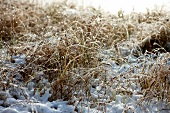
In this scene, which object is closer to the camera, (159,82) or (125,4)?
(159,82)

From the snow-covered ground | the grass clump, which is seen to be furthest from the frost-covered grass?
the snow-covered ground

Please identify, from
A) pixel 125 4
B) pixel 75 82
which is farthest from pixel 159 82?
pixel 125 4

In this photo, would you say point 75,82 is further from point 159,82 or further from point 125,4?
point 125,4

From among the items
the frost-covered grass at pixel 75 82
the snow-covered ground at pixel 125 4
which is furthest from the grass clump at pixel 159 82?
the snow-covered ground at pixel 125 4

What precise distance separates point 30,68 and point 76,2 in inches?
148

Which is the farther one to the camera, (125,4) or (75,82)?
(125,4)

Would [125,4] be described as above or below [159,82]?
above

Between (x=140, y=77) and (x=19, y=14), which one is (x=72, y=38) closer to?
(x=140, y=77)

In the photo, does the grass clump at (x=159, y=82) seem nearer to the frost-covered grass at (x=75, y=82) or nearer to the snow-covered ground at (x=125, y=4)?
the frost-covered grass at (x=75, y=82)

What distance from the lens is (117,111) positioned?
245 cm

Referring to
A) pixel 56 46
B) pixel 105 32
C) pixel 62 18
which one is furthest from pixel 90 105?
pixel 62 18

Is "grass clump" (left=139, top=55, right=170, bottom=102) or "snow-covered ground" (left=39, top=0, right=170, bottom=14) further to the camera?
"snow-covered ground" (left=39, top=0, right=170, bottom=14)

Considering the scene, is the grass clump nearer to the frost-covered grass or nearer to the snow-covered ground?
the frost-covered grass

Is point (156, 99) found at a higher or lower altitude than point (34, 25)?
lower
